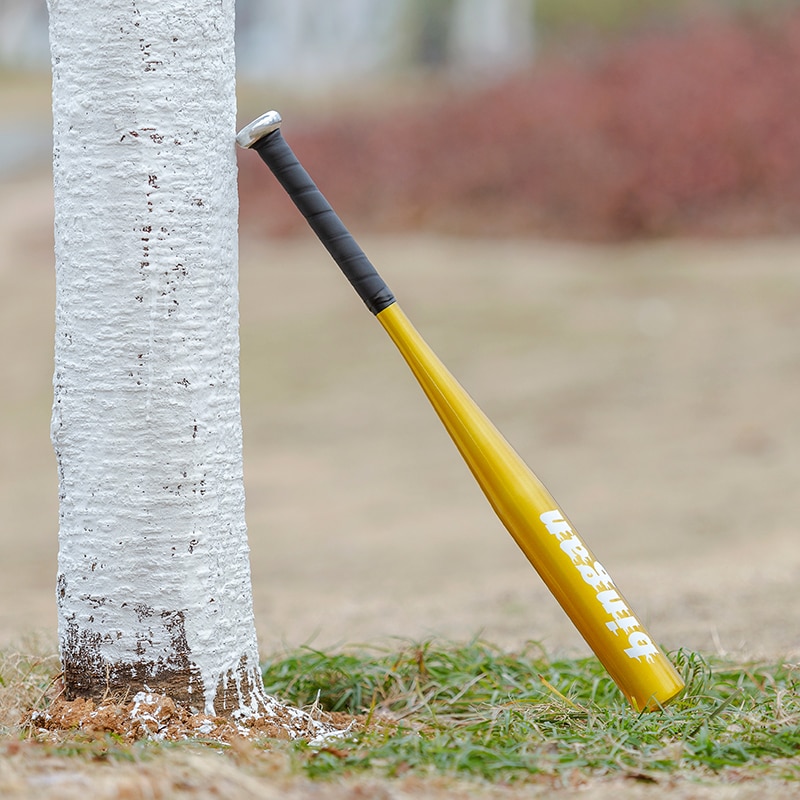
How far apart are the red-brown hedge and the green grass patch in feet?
32.4

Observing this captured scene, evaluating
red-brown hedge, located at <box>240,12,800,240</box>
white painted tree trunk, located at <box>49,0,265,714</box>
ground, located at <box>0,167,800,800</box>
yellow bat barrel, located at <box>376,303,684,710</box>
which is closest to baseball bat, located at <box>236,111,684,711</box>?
yellow bat barrel, located at <box>376,303,684,710</box>

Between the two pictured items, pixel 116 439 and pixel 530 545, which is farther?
→ pixel 530 545

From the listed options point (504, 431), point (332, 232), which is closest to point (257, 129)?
point (332, 232)

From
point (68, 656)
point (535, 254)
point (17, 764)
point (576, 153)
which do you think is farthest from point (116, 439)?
point (576, 153)

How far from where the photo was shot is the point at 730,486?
760cm

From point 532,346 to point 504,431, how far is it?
1.75m

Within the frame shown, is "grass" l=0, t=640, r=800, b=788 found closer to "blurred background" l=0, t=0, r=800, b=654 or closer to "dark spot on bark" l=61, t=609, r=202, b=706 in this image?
"dark spot on bark" l=61, t=609, r=202, b=706

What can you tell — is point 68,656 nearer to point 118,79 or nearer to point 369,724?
point 369,724

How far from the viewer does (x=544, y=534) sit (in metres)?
2.84

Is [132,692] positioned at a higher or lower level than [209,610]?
lower

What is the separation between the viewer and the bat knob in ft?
9.12

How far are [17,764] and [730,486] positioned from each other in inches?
238

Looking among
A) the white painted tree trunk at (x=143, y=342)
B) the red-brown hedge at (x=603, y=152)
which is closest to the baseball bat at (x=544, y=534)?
the white painted tree trunk at (x=143, y=342)

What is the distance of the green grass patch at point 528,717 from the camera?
2354 mm
